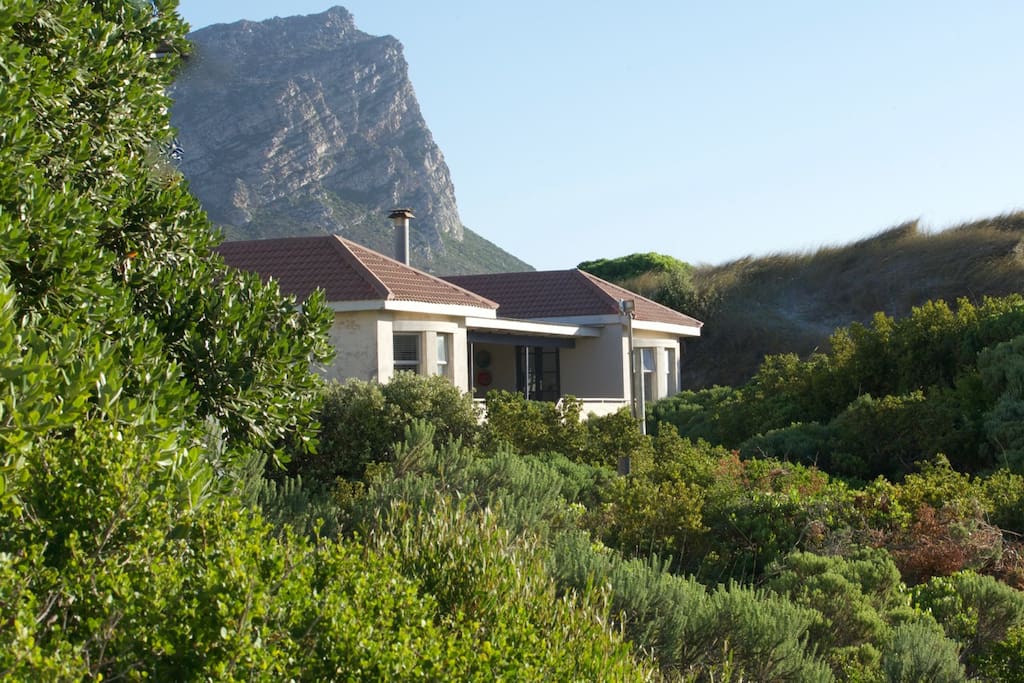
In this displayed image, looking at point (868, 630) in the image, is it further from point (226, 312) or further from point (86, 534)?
point (86, 534)

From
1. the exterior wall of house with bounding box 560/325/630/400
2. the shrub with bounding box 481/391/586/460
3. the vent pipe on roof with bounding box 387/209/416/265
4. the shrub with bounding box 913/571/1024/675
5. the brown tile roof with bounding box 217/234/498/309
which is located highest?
the vent pipe on roof with bounding box 387/209/416/265

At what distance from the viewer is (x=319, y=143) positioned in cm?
11506

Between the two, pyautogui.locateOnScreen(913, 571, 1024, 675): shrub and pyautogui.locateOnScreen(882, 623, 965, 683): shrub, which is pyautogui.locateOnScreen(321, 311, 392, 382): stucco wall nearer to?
pyautogui.locateOnScreen(913, 571, 1024, 675): shrub

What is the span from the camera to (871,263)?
1843 inches

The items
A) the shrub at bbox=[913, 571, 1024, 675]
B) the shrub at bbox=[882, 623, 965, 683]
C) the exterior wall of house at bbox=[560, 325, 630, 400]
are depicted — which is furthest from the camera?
the exterior wall of house at bbox=[560, 325, 630, 400]

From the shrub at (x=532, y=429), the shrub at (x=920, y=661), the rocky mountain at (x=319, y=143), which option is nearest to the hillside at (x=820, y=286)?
the shrub at (x=532, y=429)

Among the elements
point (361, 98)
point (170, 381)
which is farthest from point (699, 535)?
point (361, 98)

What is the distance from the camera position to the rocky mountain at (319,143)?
100188 mm

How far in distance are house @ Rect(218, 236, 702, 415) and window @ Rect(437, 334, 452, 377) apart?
22 mm

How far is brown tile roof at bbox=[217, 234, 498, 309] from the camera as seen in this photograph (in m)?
23.1

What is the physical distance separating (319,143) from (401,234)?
89.1 meters

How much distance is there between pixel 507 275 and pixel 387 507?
28.4 m

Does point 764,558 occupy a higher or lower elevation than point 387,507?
lower

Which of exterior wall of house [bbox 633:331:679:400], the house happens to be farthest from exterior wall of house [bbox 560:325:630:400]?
exterior wall of house [bbox 633:331:679:400]
